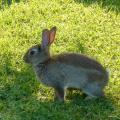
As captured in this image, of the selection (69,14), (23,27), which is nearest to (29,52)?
(23,27)

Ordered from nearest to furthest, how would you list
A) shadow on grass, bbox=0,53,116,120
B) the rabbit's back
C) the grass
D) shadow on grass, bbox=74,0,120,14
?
shadow on grass, bbox=0,53,116,120
the grass
the rabbit's back
shadow on grass, bbox=74,0,120,14

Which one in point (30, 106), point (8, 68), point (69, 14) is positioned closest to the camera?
point (30, 106)

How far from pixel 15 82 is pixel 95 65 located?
3.35 feet

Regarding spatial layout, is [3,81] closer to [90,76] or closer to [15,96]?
[15,96]

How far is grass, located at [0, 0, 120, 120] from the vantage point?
530 cm

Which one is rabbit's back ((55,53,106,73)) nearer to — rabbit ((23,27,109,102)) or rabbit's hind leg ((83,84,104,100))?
rabbit ((23,27,109,102))

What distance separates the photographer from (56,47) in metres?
6.73

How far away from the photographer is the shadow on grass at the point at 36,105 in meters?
5.20

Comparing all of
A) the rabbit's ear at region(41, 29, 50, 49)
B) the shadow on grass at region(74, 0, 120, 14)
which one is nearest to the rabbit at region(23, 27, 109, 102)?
the rabbit's ear at region(41, 29, 50, 49)

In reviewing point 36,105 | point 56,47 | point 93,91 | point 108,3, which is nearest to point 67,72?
point 93,91

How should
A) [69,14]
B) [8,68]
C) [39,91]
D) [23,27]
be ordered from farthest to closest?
[69,14] < [23,27] < [8,68] < [39,91]

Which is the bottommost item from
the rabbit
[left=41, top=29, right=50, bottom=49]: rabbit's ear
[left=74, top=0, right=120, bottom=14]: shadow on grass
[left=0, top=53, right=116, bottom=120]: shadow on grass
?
[left=0, top=53, right=116, bottom=120]: shadow on grass

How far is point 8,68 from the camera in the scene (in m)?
6.08

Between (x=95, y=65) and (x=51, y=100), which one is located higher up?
(x=95, y=65)
